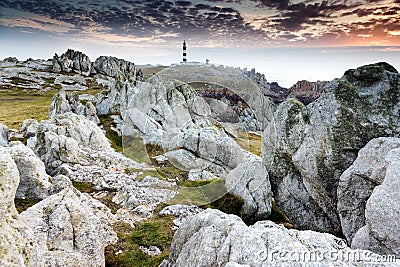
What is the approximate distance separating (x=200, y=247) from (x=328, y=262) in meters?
5.35

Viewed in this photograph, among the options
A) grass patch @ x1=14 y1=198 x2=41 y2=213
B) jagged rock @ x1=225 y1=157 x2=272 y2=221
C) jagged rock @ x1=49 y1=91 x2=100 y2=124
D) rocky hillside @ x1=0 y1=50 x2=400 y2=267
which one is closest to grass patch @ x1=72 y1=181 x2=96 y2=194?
rocky hillside @ x1=0 y1=50 x2=400 y2=267

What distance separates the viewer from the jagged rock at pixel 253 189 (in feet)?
94.7

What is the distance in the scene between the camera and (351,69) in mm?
25203

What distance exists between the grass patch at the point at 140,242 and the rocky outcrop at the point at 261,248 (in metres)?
6.72

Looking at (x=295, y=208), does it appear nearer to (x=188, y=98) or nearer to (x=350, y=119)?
(x=350, y=119)

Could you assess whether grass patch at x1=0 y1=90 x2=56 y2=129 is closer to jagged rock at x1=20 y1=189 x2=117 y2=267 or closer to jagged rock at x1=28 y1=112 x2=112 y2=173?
jagged rock at x1=28 y1=112 x2=112 y2=173

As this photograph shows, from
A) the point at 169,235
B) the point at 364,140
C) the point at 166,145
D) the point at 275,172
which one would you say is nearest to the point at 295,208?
the point at 275,172

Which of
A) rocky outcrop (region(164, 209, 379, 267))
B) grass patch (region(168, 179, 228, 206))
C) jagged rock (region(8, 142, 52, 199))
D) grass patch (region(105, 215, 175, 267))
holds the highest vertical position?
rocky outcrop (region(164, 209, 379, 267))

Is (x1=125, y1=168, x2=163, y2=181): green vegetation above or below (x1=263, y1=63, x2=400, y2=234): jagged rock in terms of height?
below

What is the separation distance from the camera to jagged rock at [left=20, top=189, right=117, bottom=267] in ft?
47.9

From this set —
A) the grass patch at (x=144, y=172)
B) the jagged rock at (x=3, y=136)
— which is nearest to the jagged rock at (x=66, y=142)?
the grass patch at (x=144, y=172)

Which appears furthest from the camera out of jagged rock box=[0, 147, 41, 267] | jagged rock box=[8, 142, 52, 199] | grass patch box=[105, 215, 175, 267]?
jagged rock box=[8, 142, 52, 199]

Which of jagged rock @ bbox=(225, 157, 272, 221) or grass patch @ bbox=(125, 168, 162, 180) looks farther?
grass patch @ bbox=(125, 168, 162, 180)

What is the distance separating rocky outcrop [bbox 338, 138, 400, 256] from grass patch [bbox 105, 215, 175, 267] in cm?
1288
